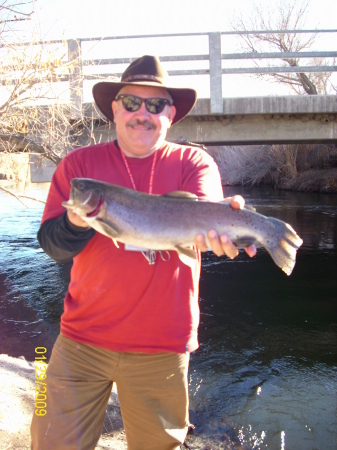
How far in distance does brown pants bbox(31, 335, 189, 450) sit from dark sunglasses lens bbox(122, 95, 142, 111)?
1.67 m

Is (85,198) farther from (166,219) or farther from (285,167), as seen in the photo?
(285,167)

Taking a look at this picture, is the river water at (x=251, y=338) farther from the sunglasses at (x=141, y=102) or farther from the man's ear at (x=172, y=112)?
the sunglasses at (x=141, y=102)

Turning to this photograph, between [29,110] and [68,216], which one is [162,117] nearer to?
[68,216]

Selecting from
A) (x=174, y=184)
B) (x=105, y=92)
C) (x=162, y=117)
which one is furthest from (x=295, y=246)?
(x=105, y=92)

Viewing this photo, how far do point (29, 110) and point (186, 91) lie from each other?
6.43 meters

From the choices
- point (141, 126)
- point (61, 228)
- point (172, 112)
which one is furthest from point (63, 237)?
point (172, 112)

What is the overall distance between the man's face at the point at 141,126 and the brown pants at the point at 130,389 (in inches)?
55.0

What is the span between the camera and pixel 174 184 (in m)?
2.88

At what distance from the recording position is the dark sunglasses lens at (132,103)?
2.92 meters

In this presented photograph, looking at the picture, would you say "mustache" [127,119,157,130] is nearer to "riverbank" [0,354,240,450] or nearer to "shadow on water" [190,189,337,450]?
"riverbank" [0,354,240,450]

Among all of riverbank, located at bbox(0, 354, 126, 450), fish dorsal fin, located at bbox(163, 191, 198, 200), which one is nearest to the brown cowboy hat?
fish dorsal fin, located at bbox(163, 191, 198, 200)

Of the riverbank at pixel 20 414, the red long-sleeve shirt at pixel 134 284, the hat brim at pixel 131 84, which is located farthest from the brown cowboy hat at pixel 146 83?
the riverbank at pixel 20 414

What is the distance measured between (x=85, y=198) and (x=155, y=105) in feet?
3.01

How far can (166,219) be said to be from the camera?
264 centimetres
